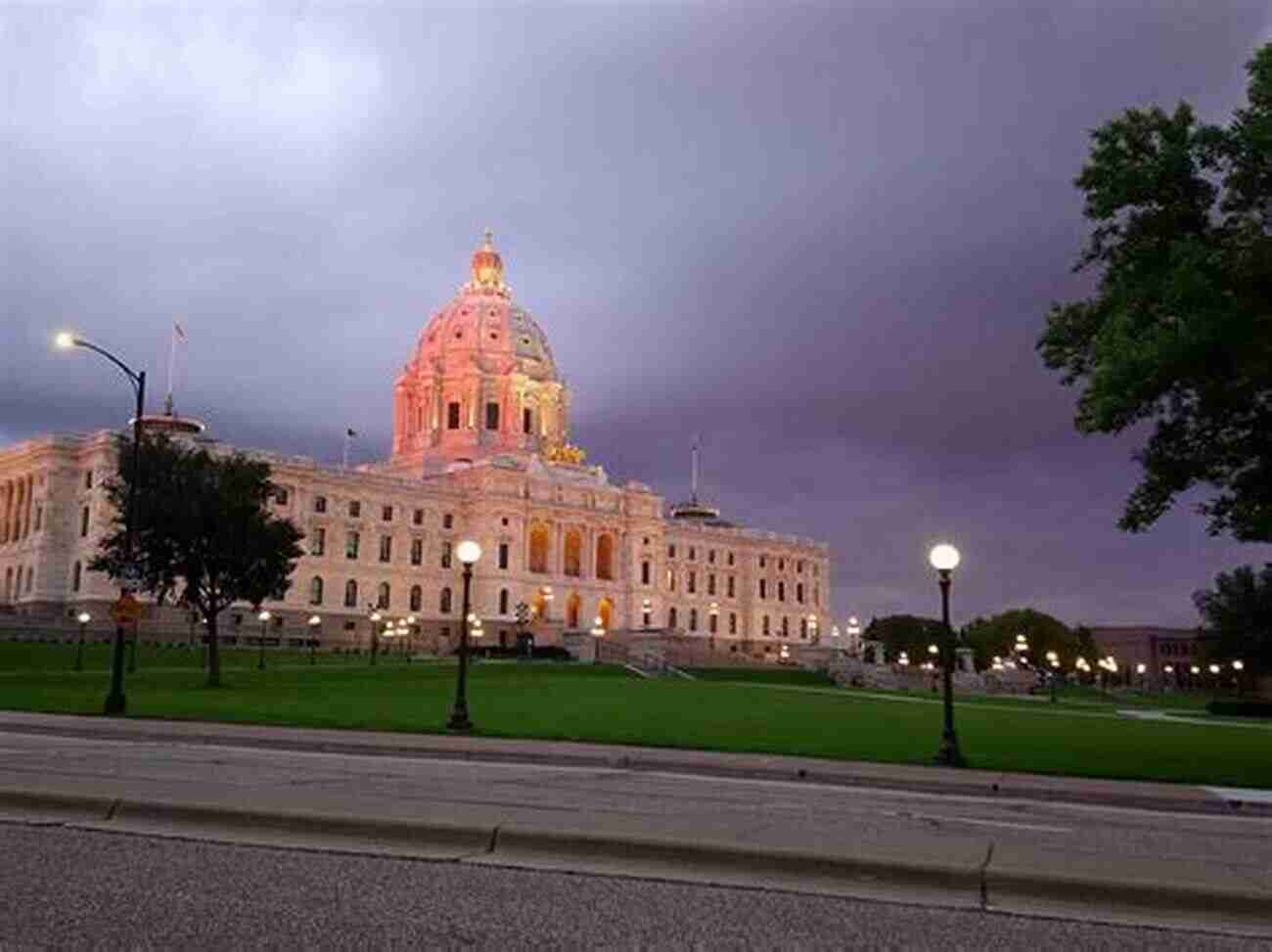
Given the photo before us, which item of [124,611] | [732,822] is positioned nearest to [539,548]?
[124,611]

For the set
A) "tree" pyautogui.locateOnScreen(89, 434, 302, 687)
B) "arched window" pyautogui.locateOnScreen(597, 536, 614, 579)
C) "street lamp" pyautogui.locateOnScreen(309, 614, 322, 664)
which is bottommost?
"street lamp" pyautogui.locateOnScreen(309, 614, 322, 664)

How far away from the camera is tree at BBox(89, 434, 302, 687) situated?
185 ft

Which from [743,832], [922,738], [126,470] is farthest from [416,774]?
[126,470]

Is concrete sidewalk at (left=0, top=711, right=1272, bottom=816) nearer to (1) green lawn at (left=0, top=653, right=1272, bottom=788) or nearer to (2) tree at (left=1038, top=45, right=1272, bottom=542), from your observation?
(1) green lawn at (left=0, top=653, right=1272, bottom=788)

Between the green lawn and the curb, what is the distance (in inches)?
598

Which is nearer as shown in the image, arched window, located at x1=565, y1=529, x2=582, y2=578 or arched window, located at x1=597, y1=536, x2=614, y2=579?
arched window, located at x1=565, y1=529, x2=582, y2=578

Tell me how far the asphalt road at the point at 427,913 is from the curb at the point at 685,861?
522mm

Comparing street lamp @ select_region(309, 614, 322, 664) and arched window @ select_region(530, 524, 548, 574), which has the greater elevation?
arched window @ select_region(530, 524, 548, 574)

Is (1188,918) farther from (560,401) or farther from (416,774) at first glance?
(560,401)

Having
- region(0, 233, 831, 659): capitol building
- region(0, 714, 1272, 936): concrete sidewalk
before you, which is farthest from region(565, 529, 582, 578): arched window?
region(0, 714, 1272, 936): concrete sidewalk

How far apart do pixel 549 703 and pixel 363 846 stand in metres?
32.3

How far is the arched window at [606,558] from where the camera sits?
15350 centimetres

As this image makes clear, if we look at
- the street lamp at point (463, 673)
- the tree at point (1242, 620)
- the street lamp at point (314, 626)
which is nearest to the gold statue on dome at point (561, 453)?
the street lamp at point (314, 626)

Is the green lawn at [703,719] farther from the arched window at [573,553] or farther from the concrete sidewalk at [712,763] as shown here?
the arched window at [573,553]
